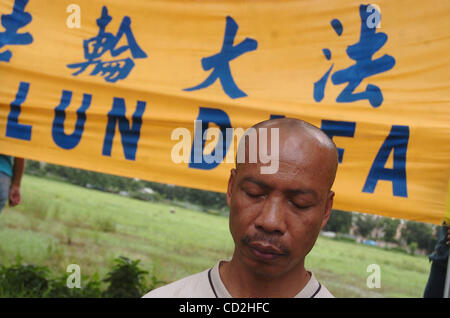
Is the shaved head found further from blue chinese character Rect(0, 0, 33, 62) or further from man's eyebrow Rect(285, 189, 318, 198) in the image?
blue chinese character Rect(0, 0, 33, 62)

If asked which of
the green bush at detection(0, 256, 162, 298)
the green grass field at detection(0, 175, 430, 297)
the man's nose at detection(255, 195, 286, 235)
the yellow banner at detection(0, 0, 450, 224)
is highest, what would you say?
the yellow banner at detection(0, 0, 450, 224)

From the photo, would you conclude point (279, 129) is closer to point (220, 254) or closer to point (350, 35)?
point (350, 35)

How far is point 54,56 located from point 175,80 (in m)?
0.71

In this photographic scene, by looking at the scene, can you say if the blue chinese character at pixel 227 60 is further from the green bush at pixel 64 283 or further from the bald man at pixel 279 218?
the green bush at pixel 64 283

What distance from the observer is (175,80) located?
2406mm

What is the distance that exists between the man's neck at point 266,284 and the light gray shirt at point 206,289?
0.06ft

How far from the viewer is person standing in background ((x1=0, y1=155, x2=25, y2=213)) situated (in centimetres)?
250

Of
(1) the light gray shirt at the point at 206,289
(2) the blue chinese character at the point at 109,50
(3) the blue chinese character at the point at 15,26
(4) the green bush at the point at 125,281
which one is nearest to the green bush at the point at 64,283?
(4) the green bush at the point at 125,281

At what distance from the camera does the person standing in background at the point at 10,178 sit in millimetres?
2498

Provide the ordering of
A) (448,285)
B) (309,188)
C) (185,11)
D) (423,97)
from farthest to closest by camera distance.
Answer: (185,11) < (423,97) < (448,285) < (309,188)

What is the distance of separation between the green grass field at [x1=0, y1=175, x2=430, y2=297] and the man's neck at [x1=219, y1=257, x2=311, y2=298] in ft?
8.11

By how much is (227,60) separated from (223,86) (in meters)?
0.15

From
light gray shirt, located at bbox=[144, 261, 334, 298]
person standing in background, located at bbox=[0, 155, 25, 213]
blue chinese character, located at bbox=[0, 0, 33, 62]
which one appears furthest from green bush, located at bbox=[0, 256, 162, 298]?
light gray shirt, located at bbox=[144, 261, 334, 298]
